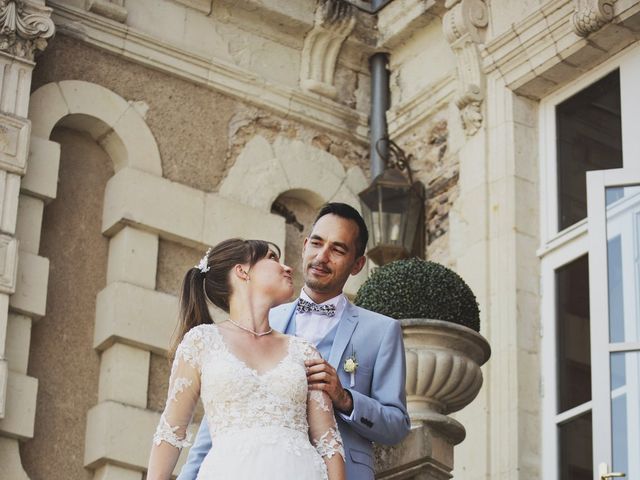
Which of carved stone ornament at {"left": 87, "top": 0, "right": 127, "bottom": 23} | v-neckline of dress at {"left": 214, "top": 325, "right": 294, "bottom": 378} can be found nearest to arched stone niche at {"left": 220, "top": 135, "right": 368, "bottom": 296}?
carved stone ornament at {"left": 87, "top": 0, "right": 127, "bottom": 23}

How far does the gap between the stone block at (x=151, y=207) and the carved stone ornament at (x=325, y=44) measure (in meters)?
1.33

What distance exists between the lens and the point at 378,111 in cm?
1024

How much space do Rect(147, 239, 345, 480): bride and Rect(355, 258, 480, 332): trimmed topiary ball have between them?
1.76 m

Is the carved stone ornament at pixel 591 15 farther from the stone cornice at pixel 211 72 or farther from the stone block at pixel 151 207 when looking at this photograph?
the stone block at pixel 151 207

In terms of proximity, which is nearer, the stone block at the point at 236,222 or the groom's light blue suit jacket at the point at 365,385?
the groom's light blue suit jacket at the point at 365,385

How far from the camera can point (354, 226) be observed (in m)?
5.55

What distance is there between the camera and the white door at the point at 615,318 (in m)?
7.27

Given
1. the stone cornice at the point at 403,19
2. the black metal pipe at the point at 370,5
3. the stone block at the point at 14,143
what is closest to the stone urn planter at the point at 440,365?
the stone block at the point at 14,143

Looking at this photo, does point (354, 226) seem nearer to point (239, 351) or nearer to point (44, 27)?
point (239, 351)


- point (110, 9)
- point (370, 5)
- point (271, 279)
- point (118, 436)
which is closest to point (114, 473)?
point (118, 436)

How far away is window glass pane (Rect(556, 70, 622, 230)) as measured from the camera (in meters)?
8.71

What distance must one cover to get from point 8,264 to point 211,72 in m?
2.05

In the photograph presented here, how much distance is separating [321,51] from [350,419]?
542 centimetres

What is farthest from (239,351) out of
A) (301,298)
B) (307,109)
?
(307,109)
